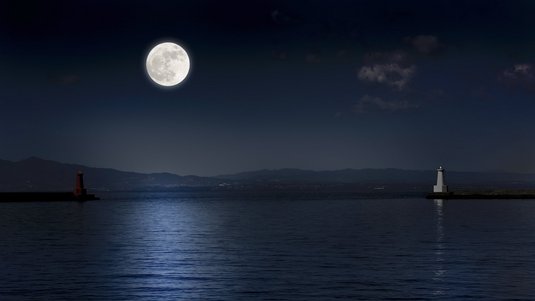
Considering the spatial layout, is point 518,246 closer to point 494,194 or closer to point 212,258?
point 212,258

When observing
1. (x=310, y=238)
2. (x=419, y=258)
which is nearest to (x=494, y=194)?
(x=310, y=238)

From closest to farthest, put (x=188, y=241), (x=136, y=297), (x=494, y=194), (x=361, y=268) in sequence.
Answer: (x=136, y=297)
(x=361, y=268)
(x=188, y=241)
(x=494, y=194)

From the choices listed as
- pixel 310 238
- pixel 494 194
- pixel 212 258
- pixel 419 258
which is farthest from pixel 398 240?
pixel 494 194

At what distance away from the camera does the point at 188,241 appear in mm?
60469

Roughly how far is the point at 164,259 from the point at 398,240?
2087 cm

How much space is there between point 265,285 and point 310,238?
92.0ft

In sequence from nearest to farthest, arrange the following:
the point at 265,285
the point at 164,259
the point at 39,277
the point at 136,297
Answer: the point at 136,297 → the point at 265,285 → the point at 39,277 → the point at 164,259

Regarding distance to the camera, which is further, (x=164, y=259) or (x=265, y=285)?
(x=164, y=259)

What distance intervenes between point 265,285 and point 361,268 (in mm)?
7617

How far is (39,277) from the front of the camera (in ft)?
126

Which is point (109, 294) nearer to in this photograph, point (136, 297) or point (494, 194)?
point (136, 297)

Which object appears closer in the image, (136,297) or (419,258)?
(136,297)

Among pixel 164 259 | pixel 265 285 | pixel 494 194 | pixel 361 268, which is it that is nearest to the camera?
pixel 265 285

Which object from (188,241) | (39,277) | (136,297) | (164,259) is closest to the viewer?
(136,297)
